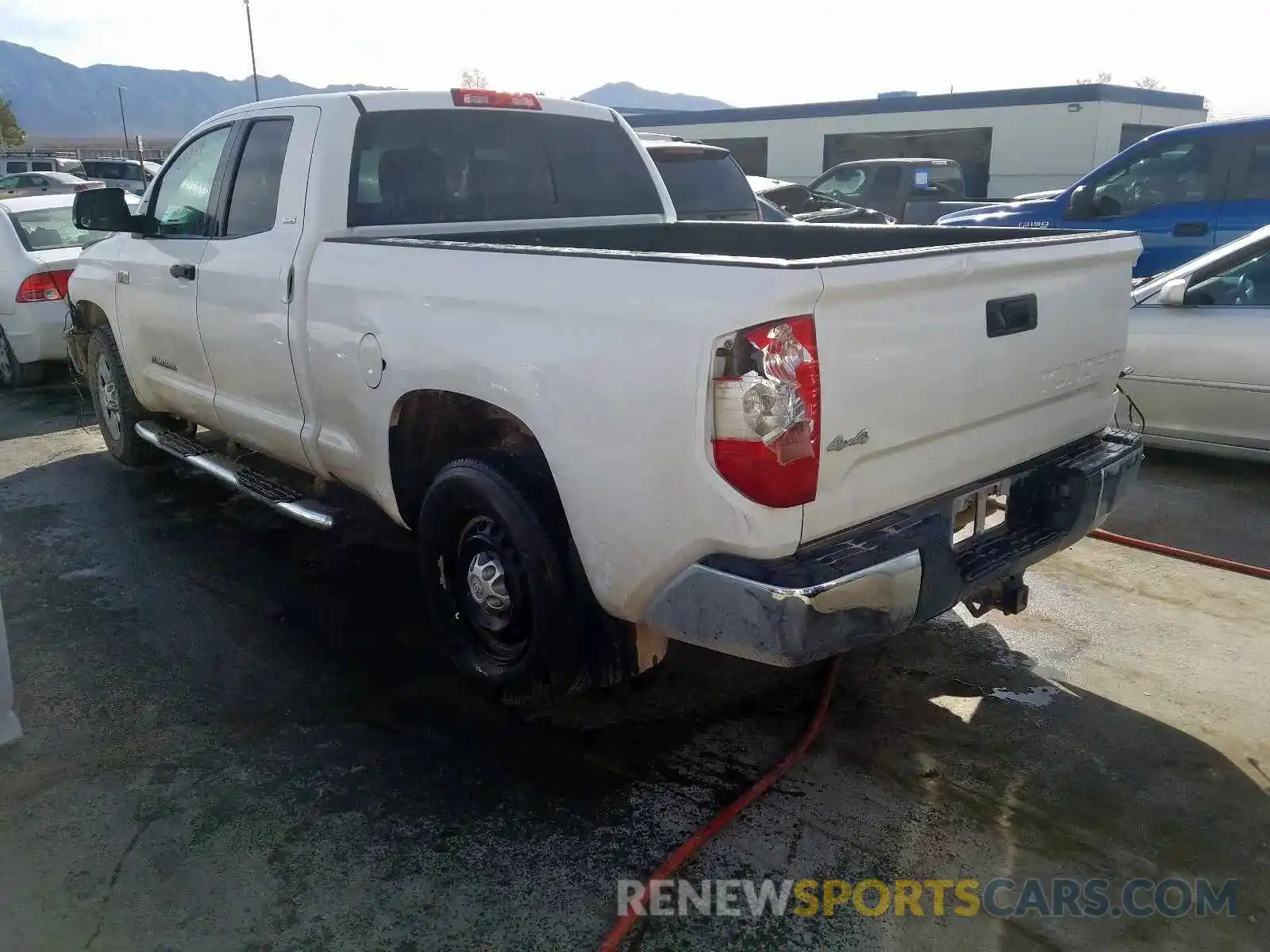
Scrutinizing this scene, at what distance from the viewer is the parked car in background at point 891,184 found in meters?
15.4

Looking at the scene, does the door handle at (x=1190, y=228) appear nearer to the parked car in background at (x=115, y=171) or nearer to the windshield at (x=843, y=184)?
the windshield at (x=843, y=184)

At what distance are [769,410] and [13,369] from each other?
8399 mm

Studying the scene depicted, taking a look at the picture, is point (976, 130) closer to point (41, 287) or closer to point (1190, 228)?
point (1190, 228)

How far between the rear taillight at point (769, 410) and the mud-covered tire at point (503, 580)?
798 mm

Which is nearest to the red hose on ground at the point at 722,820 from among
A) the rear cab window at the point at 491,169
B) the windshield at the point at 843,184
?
the rear cab window at the point at 491,169

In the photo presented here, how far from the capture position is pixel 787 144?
97.4 feet

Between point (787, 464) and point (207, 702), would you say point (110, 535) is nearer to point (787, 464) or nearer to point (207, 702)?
point (207, 702)

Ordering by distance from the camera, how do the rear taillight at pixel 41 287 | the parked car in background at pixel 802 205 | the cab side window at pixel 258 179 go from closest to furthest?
1. the cab side window at pixel 258 179
2. the rear taillight at pixel 41 287
3. the parked car in background at pixel 802 205

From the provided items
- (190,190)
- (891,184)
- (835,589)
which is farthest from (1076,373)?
(891,184)

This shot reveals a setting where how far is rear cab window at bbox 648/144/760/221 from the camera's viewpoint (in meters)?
8.26

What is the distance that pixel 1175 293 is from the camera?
5750 mm

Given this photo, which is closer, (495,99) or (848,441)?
(848,441)

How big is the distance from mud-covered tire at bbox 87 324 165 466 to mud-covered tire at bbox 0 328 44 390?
103 inches

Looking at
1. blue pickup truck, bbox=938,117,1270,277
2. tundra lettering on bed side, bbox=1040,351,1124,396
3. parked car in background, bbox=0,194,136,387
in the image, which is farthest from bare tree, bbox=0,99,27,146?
tundra lettering on bed side, bbox=1040,351,1124,396
